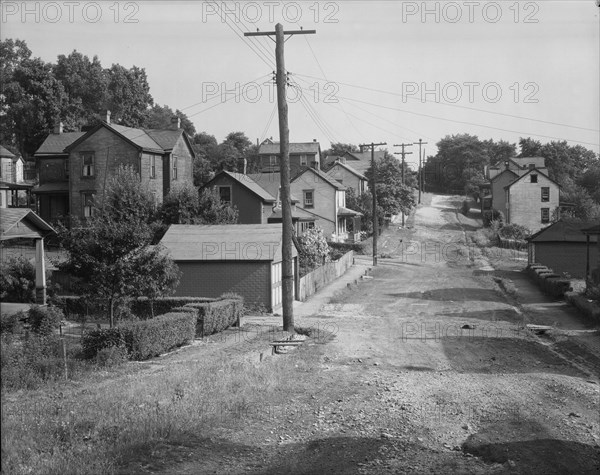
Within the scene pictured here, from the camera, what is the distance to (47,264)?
33.6 metres

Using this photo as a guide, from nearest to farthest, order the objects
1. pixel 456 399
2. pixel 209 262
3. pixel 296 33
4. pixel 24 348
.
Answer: pixel 456 399
pixel 24 348
pixel 296 33
pixel 209 262

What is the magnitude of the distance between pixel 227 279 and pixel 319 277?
11.1m

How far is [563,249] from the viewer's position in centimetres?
5062

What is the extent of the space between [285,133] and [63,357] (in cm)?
1112

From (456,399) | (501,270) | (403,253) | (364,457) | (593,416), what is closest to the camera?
(364,457)

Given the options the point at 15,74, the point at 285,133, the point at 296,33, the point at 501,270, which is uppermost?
the point at 15,74

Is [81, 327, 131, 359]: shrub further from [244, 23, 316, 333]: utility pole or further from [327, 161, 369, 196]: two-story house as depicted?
[327, 161, 369, 196]: two-story house

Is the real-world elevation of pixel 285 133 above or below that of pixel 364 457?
above

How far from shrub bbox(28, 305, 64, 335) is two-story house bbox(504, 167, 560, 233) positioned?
64.6m

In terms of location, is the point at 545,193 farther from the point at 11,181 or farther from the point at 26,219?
the point at 26,219

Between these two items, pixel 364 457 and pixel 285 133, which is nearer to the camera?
pixel 364 457

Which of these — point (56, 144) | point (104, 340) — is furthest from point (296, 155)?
point (104, 340)

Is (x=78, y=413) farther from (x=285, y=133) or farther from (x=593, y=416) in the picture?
(x=285, y=133)

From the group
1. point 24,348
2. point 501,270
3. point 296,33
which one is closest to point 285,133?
point 296,33
